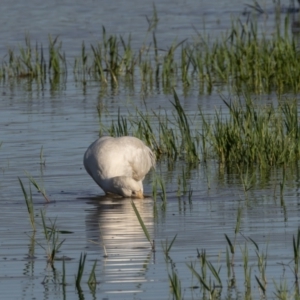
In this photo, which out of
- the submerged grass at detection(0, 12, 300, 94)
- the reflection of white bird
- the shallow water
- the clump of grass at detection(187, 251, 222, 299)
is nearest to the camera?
the clump of grass at detection(187, 251, 222, 299)

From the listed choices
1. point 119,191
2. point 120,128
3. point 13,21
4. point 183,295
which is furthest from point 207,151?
point 13,21

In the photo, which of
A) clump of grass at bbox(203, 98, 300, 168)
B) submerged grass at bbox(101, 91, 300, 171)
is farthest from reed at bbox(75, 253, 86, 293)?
clump of grass at bbox(203, 98, 300, 168)

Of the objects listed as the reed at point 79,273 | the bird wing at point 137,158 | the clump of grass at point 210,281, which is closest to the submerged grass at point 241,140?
the bird wing at point 137,158

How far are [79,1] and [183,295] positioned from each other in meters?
20.3

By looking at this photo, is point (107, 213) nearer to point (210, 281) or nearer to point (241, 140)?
point (241, 140)

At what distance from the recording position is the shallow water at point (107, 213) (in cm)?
591

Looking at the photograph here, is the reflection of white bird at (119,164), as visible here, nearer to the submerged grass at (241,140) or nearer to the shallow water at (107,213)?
the shallow water at (107,213)

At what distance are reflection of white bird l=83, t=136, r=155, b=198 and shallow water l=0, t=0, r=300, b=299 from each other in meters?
0.15

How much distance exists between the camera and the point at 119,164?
898cm

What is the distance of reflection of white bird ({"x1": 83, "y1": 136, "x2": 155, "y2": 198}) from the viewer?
8.73 meters

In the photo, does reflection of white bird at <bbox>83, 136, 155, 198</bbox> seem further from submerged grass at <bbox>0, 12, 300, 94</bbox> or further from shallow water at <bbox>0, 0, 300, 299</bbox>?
submerged grass at <bbox>0, 12, 300, 94</bbox>

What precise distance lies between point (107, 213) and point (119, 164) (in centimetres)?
87

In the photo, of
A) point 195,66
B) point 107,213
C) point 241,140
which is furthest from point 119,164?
point 195,66

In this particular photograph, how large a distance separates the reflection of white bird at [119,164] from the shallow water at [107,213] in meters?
0.15
